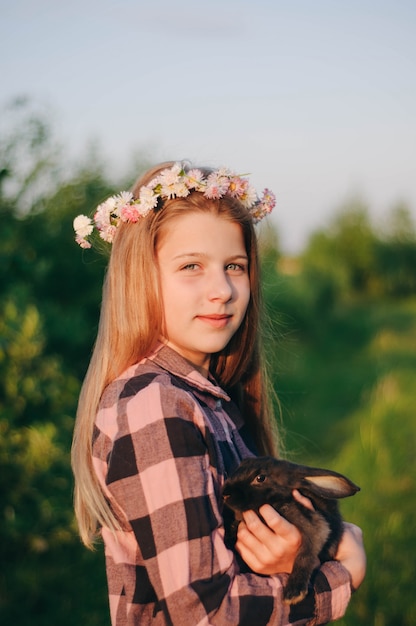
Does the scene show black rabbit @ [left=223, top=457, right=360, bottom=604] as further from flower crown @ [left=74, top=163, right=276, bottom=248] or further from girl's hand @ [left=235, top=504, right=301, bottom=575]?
flower crown @ [left=74, top=163, right=276, bottom=248]

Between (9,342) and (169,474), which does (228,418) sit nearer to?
(169,474)

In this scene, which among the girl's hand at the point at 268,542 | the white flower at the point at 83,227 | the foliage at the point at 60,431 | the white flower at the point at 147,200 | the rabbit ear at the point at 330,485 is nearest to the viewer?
the girl's hand at the point at 268,542

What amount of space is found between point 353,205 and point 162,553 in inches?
1274

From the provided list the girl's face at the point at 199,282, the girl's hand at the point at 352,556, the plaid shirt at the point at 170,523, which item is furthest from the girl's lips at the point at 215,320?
the girl's hand at the point at 352,556

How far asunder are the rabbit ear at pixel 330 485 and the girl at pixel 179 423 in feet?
0.58

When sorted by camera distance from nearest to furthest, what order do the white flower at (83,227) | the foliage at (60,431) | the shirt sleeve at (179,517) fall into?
the shirt sleeve at (179,517)
the white flower at (83,227)
the foliage at (60,431)

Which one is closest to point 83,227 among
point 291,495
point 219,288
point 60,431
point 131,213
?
point 131,213

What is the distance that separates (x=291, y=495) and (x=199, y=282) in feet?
2.42

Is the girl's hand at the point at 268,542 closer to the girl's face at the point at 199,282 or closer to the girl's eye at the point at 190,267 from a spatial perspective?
the girl's face at the point at 199,282

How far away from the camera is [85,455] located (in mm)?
2408

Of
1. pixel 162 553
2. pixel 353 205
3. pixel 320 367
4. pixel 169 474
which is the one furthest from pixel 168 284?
pixel 353 205

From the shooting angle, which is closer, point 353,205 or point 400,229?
point 353,205

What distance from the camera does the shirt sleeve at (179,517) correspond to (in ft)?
6.22

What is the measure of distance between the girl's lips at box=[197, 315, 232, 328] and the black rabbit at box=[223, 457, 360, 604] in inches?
17.5
